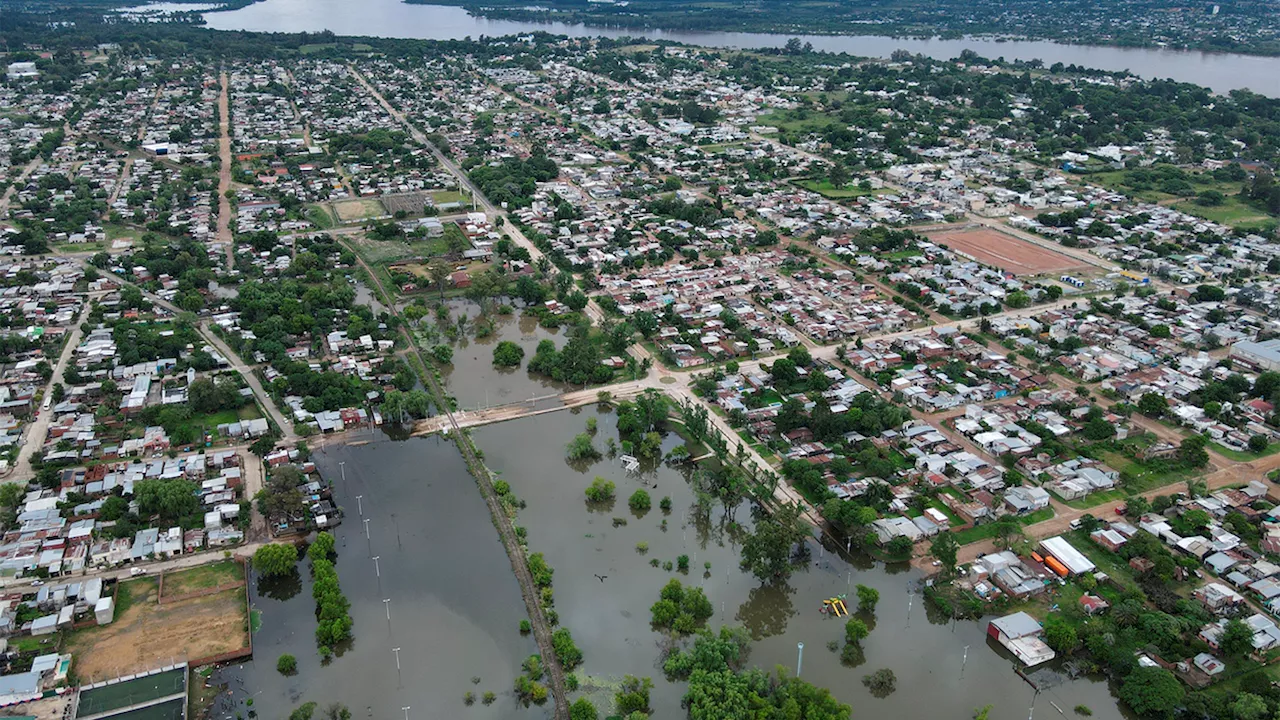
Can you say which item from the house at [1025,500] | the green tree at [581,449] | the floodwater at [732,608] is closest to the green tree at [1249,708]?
the floodwater at [732,608]

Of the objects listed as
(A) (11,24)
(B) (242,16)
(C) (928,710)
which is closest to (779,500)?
(C) (928,710)

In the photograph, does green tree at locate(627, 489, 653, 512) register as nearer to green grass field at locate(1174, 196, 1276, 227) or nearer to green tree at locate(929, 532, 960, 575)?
green tree at locate(929, 532, 960, 575)

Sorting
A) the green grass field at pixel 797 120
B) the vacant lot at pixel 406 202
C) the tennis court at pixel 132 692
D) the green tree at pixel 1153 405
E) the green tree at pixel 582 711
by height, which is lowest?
the green tree at pixel 582 711

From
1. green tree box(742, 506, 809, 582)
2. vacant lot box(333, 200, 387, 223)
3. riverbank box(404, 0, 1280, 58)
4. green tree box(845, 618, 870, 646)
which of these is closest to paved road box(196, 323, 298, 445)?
green tree box(742, 506, 809, 582)

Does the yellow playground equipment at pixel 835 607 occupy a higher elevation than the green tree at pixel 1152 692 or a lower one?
lower

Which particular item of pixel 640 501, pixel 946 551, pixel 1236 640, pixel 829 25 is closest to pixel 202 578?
pixel 640 501

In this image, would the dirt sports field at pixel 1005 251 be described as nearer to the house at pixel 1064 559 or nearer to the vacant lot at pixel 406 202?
the house at pixel 1064 559
